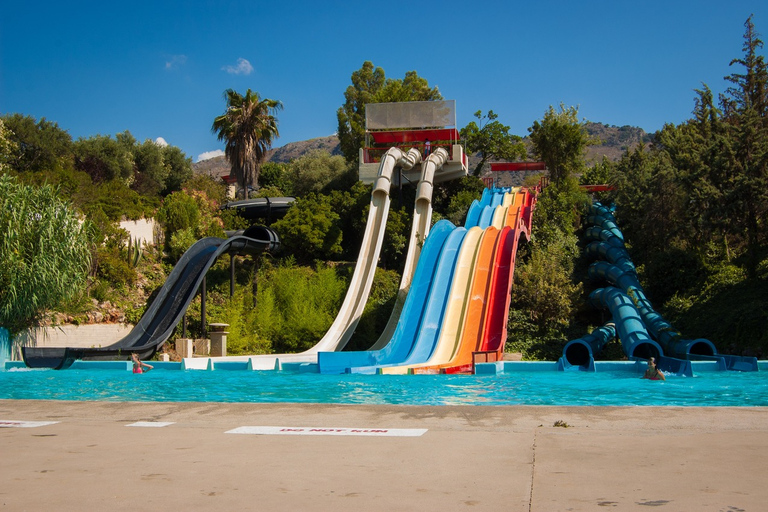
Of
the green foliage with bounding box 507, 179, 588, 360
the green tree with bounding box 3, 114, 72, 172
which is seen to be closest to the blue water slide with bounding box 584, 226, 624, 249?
the green foliage with bounding box 507, 179, 588, 360

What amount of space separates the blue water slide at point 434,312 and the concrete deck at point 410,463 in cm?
889

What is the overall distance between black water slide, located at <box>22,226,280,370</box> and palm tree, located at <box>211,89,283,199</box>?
12160 millimetres

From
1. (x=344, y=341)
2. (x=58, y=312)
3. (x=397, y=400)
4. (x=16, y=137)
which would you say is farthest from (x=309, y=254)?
(x=397, y=400)

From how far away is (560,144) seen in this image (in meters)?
40.4

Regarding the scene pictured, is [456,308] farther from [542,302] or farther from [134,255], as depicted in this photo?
[134,255]

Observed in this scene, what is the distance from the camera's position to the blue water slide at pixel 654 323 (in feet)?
57.7

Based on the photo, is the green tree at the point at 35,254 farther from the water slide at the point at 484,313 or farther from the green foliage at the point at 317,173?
the green foliage at the point at 317,173

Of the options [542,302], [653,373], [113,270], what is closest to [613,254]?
[542,302]

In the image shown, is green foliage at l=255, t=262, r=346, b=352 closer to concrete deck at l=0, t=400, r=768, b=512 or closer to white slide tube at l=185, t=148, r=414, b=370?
white slide tube at l=185, t=148, r=414, b=370

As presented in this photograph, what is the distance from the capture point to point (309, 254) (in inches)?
1222

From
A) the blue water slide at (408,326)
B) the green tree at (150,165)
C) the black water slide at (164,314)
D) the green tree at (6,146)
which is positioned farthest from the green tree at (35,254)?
the green tree at (150,165)

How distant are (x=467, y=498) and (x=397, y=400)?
7.33 meters

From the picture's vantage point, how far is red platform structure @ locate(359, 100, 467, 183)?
1284 inches

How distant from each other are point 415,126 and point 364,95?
14013 mm
